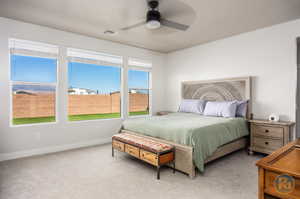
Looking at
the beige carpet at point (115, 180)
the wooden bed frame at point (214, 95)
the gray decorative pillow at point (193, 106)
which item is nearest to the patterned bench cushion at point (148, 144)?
the wooden bed frame at point (214, 95)

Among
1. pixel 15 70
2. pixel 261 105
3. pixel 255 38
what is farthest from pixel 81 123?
pixel 255 38

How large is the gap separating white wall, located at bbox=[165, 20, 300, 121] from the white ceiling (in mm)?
263

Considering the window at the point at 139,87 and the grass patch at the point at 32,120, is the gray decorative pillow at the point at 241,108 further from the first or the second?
the grass patch at the point at 32,120

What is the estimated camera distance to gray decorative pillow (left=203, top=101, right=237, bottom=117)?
382 cm

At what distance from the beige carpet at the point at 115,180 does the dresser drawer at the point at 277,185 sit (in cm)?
137

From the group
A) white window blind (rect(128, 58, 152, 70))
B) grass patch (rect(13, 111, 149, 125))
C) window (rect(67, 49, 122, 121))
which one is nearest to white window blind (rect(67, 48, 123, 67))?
window (rect(67, 49, 122, 121))

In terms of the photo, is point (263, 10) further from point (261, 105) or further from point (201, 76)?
point (201, 76)

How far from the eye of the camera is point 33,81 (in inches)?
147

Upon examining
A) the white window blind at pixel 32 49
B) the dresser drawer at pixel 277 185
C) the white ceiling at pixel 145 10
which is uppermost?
the white ceiling at pixel 145 10

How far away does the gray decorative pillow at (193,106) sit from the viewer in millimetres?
4516

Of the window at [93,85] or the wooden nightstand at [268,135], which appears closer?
the wooden nightstand at [268,135]

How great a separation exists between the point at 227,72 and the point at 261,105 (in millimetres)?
1117

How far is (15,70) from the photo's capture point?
11.7 feet

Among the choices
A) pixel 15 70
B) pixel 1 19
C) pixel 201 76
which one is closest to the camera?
pixel 1 19
